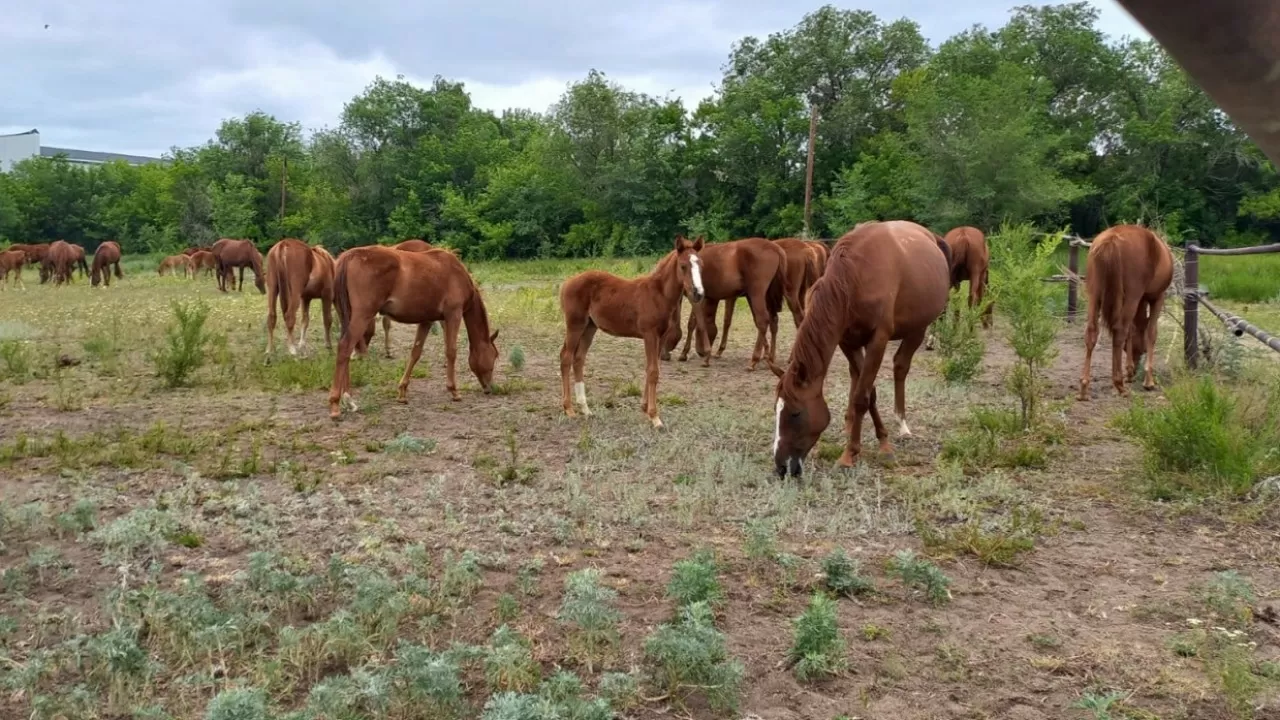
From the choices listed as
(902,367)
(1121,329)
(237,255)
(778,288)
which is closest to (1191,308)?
(1121,329)

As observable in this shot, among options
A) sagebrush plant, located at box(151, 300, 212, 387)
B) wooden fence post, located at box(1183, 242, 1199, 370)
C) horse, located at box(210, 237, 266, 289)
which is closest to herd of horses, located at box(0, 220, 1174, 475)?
wooden fence post, located at box(1183, 242, 1199, 370)

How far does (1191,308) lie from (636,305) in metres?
6.44

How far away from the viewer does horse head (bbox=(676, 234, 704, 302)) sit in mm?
7902

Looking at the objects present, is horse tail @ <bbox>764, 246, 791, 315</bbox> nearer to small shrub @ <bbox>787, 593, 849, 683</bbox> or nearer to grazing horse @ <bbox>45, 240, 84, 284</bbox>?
small shrub @ <bbox>787, 593, 849, 683</bbox>

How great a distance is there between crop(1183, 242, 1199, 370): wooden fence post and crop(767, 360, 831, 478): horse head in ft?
19.2

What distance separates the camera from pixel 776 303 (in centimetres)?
1204

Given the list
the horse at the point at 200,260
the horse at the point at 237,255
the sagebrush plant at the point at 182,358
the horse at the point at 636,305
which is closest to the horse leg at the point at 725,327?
the horse at the point at 636,305

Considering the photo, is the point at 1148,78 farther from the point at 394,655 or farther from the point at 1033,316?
the point at 394,655

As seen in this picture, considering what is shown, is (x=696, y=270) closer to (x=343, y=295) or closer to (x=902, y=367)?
(x=902, y=367)

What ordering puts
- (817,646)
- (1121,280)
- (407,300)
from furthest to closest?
(1121,280), (407,300), (817,646)

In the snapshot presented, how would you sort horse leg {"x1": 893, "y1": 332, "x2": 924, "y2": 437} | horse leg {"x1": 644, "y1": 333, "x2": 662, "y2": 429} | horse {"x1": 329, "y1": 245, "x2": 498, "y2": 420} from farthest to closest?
horse {"x1": 329, "y1": 245, "x2": 498, "y2": 420} → horse leg {"x1": 644, "y1": 333, "x2": 662, "y2": 429} → horse leg {"x1": 893, "y1": 332, "x2": 924, "y2": 437}

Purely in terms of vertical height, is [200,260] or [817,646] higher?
[200,260]

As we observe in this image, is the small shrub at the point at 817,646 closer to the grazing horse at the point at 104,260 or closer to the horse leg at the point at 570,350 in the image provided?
the horse leg at the point at 570,350

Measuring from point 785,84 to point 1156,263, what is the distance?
135ft
